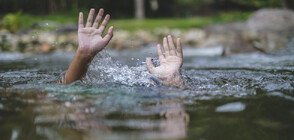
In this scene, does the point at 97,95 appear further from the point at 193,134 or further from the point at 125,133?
the point at 193,134

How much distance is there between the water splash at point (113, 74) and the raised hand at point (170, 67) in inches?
4.6

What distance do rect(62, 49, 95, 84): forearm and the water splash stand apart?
0.50 feet

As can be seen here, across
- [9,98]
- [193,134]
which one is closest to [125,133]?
[193,134]

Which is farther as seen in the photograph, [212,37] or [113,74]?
[212,37]

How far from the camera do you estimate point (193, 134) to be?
148 centimetres

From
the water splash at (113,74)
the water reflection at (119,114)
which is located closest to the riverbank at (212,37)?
the water splash at (113,74)

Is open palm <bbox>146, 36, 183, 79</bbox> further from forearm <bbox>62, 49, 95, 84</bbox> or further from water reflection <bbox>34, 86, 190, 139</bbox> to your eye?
forearm <bbox>62, 49, 95, 84</bbox>

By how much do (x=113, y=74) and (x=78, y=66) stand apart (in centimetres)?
59

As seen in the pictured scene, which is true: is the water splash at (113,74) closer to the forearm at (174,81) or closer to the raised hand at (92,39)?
the forearm at (174,81)


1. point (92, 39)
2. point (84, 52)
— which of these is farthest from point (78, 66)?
point (92, 39)

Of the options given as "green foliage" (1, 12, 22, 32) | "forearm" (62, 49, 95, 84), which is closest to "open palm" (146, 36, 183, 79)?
"forearm" (62, 49, 95, 84)

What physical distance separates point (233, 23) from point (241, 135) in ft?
43.9

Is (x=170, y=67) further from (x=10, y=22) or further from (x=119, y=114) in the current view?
(x=10, y=22)

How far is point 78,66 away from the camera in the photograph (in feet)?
9.56
